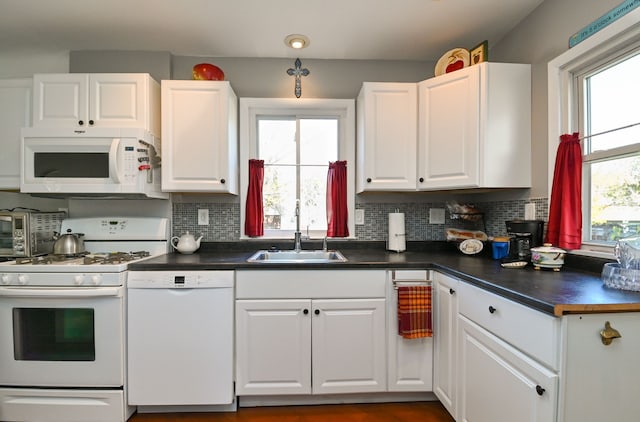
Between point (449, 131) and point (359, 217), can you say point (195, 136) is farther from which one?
point (449, 131)

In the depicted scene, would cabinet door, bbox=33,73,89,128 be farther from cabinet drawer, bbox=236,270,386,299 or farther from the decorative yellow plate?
the decorative yellow plate

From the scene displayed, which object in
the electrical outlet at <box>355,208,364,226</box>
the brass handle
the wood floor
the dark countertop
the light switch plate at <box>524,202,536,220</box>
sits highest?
the light switch plate at <box>524,202,536,220</box>

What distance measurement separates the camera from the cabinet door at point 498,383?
37.9 inches

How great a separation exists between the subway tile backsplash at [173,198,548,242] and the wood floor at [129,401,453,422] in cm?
112

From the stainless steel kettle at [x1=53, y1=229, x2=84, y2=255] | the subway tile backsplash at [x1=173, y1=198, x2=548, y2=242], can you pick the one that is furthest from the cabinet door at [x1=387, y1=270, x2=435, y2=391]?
the stainless steel kettle at [x1=53, y1=229, x2=84, y2=255]

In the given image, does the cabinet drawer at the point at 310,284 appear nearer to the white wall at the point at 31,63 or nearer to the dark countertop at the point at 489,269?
the dark countertop at the point at 489,269

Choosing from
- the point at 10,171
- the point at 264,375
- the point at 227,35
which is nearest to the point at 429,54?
the point at 227,35

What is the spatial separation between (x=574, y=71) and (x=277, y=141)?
1.90 meters

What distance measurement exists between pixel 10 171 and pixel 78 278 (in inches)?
42.7

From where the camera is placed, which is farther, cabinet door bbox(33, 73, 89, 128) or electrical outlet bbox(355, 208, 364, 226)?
electrical outlet bbox(355, 208, 364, 226)

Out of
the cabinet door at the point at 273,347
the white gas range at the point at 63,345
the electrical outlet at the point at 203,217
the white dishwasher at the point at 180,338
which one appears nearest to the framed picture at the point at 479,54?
the cabinet door at the point at 273,347

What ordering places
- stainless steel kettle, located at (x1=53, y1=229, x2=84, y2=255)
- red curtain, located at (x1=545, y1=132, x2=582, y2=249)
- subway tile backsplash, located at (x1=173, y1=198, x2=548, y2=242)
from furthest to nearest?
1. subway tile backsplash, located at (x1=173, y1=198, x2=548, y2=242)
2. stainless steel kettle, located at (x1=53, y1=229, x2=84, y2=255)
3. red curtain, located at (x1=545, y1=132, x2=582, y2=249)

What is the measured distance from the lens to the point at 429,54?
230cm

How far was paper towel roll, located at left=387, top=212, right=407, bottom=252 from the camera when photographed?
217cm
